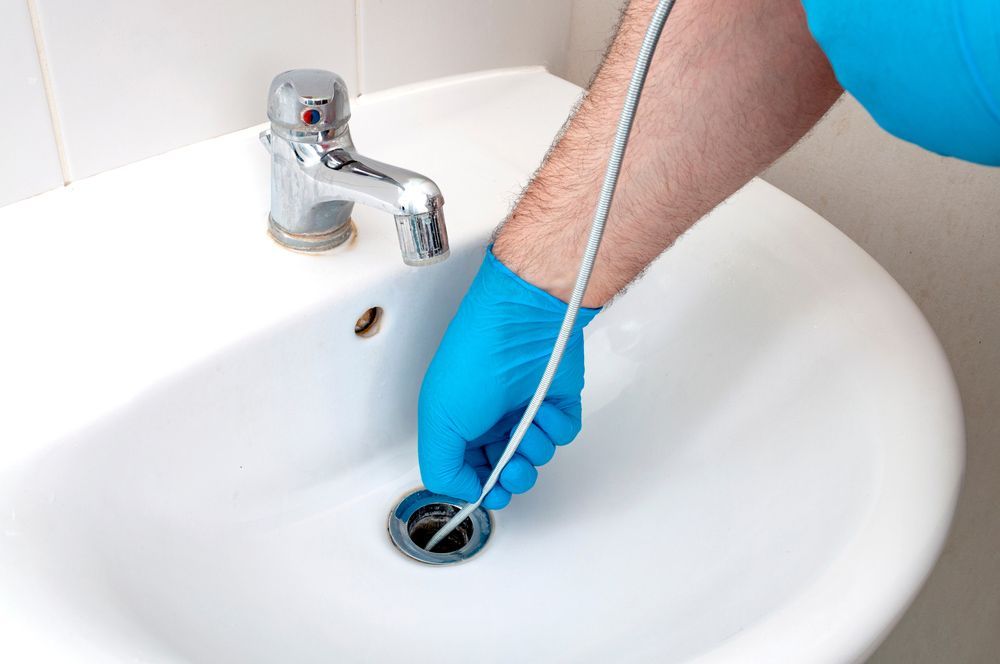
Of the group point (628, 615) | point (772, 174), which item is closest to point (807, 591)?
point (628, 615)

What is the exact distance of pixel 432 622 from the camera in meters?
0.56

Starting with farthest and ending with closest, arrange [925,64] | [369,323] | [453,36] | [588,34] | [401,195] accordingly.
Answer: [588,34] → [453,36] → [369,323] → [401,195] → [925,64]

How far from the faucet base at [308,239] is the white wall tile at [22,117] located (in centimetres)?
13

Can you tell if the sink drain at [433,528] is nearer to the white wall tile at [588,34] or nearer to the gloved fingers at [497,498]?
the gloved fingers at [497,498]

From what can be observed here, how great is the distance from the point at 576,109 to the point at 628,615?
1.03 feet

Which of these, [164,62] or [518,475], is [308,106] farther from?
[518,475]

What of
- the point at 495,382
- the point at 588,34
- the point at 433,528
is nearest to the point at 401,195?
the point at 495,382

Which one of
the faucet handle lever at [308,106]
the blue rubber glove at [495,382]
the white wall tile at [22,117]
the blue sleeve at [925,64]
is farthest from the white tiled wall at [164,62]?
the blue sleeve at [925,64]

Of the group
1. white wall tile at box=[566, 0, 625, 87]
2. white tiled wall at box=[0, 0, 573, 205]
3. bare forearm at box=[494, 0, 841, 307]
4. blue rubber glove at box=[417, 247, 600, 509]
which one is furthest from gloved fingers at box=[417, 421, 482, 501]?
white wall tile at box=[566, 0, 625, 87]

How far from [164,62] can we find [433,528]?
36cm

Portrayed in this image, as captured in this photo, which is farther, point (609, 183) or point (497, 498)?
point (497, 498)

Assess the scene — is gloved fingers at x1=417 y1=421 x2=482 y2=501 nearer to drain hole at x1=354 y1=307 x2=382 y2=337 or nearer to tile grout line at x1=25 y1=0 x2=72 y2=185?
drain hole at x1=354 y1=307 x2=382 y2=337

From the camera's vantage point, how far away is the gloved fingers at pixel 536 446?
601 mm

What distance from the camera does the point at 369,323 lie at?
Result: 597 millimetres
